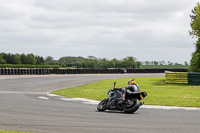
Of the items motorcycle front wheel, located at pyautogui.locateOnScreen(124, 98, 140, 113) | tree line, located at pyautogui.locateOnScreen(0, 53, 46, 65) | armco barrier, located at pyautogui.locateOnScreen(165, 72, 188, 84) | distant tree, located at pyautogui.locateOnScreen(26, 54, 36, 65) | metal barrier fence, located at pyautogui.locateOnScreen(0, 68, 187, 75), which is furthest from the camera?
distant tree, located at pyautogui.locateOnScreen(26, 54, 36, 65)

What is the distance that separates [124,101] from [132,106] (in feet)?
1.35

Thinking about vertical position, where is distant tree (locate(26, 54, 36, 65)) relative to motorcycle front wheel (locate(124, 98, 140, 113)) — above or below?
above

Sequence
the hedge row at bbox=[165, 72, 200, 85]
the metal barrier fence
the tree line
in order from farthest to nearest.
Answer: the tree line → the metal barrier fence → the hedge row at bbox=[165, 72, 200, 85]

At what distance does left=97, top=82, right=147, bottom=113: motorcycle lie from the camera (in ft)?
45.1

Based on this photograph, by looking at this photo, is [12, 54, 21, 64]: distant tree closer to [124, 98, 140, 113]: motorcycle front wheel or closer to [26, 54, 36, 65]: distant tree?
[26, 54, 36, 65]: distant tree

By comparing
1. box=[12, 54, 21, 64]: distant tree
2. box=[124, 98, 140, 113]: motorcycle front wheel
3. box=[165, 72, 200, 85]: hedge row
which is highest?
box=[12, 54, 21, 64]: distant tree

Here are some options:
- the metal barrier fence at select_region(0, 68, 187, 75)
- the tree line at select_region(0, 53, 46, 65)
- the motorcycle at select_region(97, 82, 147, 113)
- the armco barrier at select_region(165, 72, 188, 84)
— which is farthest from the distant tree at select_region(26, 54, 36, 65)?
the motorcycle at select_region(97, 82, 147, 113)

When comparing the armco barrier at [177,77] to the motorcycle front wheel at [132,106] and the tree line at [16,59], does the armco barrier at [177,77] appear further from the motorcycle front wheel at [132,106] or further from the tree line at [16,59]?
the tree line at [16,59]

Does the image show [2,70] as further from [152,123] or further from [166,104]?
[152,123]

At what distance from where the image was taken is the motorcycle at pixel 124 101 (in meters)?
13.8

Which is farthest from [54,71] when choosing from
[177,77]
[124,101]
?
[124,101]

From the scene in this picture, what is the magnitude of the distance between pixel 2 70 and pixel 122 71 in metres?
27.7

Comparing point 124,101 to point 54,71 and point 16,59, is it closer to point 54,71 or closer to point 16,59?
point 54,71

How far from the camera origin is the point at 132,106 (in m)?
13.9
